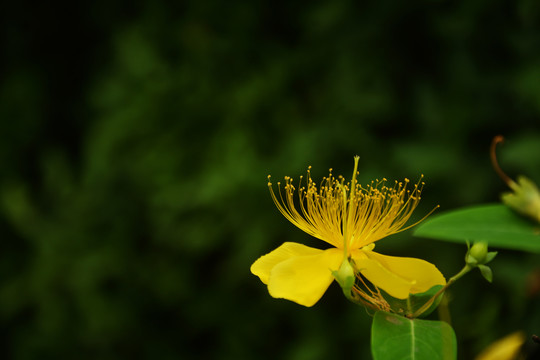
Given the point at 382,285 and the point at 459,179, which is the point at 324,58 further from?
the point at 382,285

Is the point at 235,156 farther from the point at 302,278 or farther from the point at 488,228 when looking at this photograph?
the point at 488,228

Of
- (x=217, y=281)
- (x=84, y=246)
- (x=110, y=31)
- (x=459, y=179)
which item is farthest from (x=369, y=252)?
(x=110, y=31)

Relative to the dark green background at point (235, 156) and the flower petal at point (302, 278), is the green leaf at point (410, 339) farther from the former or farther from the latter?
the dark green background at point (235, 156)

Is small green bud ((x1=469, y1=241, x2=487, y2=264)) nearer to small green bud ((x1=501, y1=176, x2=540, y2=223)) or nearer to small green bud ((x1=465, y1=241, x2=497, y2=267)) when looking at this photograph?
small green bud ((x1=465, y1=241, x2=497, y2=267))

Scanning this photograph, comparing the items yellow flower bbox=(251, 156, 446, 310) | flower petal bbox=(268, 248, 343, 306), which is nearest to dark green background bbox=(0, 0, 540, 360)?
yellow flower bbox=(251, 156, 446, 310)

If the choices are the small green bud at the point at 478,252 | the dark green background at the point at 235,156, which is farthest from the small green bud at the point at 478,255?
the dark green background at the point at 235,156
